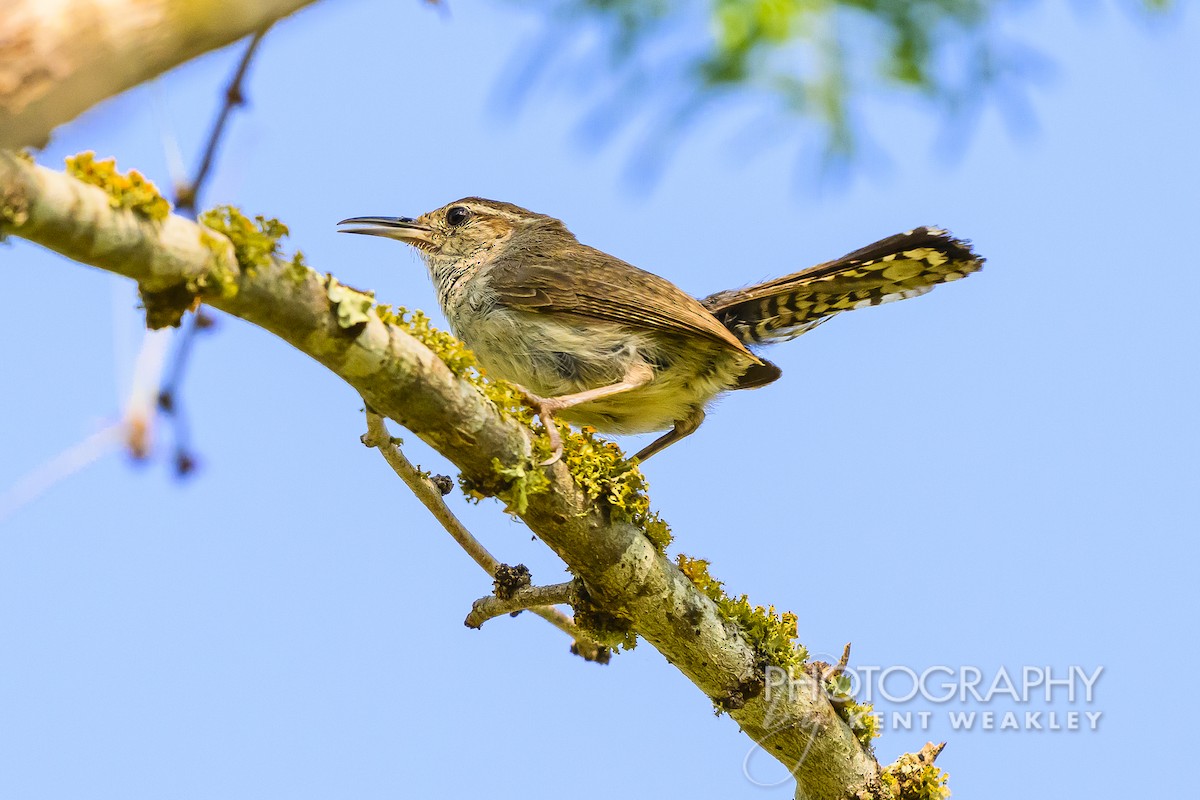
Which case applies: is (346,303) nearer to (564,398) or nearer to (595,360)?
(564,398)

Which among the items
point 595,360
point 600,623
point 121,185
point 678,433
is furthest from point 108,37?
point 678,433

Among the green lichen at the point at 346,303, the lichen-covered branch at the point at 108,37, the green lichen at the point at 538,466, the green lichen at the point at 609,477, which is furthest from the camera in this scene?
→ the green lichen at the point at 609,477

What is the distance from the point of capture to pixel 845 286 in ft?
22.3

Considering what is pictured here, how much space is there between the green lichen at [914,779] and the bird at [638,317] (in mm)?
2201

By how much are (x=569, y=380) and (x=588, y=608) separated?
1427 mm

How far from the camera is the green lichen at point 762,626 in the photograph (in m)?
5.31

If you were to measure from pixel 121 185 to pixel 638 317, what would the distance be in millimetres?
3498

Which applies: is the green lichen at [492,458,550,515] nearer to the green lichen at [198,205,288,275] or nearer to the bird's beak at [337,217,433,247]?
the green lichen at [198,205,288,275]

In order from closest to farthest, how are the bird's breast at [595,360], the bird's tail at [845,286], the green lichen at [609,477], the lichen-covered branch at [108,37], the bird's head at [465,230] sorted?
the lichen-covered branch at [108,37]
the green lichen at [609,477]
the bird's breast at [595,360]
the bird's tail at [845,286]
the bird's head at [465,230]

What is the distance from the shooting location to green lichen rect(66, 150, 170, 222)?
3.08 metres

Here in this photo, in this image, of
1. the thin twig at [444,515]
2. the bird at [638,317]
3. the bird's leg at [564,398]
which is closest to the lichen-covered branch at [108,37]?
the thin twig at [444,515]

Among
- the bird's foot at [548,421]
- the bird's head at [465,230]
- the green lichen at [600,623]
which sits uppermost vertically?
the bird's head at [465,230]

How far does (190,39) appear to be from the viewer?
6.79ft

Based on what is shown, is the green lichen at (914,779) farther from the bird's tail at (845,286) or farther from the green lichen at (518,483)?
the bird's tail at (845,286)
